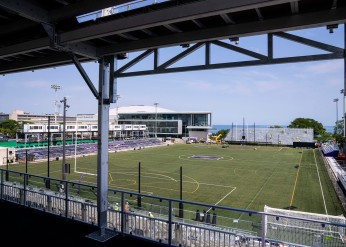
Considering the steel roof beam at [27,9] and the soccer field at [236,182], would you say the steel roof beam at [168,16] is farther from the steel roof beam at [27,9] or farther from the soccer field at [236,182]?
the soccer field at [236,182]

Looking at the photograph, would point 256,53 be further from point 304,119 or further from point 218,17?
point 304,119

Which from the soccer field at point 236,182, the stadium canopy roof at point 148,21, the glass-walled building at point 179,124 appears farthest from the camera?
the glass-walled building at point 179,124

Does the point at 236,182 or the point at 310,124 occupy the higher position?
the point at 310,124

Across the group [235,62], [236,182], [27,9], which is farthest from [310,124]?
[27,9]

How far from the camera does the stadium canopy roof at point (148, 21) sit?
4.17 m

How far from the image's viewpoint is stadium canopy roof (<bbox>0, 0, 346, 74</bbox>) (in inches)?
164

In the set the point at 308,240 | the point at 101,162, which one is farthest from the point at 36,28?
the point at 308,240

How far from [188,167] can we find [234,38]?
30073mm

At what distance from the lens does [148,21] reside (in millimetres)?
4539

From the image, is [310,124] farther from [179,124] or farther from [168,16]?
[168,16]

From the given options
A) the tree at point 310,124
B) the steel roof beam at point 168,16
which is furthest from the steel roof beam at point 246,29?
the tree at point 310,124

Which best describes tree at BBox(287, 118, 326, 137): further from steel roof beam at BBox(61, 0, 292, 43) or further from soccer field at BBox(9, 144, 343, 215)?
steel roof beam at BBox(61, 0, 292, 43)

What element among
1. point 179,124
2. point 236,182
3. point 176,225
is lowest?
point 236,182

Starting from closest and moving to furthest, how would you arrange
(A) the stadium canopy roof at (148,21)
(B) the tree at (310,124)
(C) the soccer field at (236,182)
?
(A) the stadium canopy roof at (148,21) < (C) the soccer field at (236,182) < (B) the tree at (310,124)
